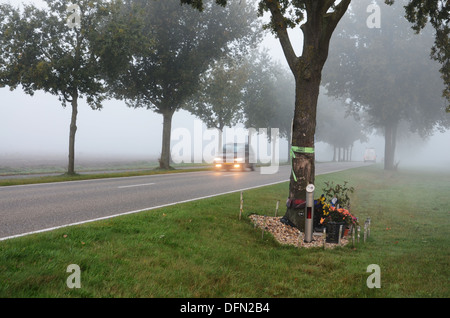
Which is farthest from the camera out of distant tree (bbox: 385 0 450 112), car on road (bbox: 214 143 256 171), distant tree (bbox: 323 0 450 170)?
distant tree (bbox: 323 0 450 170)

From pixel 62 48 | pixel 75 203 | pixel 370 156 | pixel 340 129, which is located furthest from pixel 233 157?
pixel 370 156

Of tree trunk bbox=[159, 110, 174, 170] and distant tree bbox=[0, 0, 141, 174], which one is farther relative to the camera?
tree trunk bbox=[159, 110, 174, 170]

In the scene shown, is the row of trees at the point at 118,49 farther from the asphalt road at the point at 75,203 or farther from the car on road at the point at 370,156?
the car on road at the point at 370,156

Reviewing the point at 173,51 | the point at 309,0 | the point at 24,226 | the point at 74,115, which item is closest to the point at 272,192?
the point at 309,0

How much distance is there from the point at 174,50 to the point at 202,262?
22.8 meters

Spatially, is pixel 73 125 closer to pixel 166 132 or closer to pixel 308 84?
pixel 166 132

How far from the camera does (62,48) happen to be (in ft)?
60.6

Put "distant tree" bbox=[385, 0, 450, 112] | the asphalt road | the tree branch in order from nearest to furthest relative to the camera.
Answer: the asphalt road, the tree branch, "distant tree" bbox=[385, 0, 450, 112]

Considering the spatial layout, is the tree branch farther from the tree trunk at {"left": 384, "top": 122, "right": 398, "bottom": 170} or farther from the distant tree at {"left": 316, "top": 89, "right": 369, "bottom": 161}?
the distant tree at {"left": 316, "top": 89, "right": 369, "bottom": 161}

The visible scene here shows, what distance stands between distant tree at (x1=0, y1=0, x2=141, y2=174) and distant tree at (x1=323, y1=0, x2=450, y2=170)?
75.1ft

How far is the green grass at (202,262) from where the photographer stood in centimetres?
380

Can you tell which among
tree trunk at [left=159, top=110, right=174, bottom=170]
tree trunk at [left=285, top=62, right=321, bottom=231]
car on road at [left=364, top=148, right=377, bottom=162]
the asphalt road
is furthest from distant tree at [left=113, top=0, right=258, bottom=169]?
car on road at [left=364, top=148, right=377, bottom=162]

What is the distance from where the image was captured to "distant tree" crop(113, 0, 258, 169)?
2397 cm

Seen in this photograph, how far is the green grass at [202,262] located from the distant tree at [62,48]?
1451 cm
